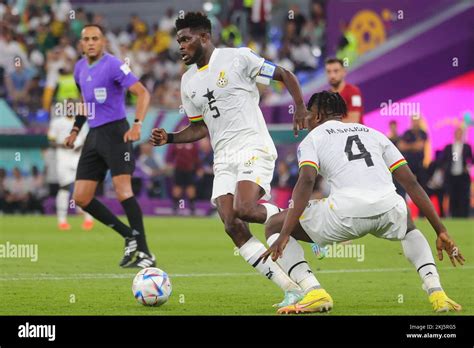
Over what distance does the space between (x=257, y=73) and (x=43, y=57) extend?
19.7m

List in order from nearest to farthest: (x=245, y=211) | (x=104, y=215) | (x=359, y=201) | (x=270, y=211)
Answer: (x=359, y=201) → (x=245, y=211) → (x=270, y=211) → (x=104, y=215)

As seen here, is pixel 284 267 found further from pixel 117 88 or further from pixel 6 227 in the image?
pixel 6 227

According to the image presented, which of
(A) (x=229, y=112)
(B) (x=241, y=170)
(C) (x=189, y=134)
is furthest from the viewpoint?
(C) (x=189, y=134)

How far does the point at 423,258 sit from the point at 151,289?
7.29 ft

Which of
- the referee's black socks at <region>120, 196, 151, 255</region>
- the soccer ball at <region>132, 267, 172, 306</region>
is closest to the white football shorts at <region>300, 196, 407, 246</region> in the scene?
the soccer ball at <region>132, 267, 172, 306</region>

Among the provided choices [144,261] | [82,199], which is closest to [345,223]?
[144,261]

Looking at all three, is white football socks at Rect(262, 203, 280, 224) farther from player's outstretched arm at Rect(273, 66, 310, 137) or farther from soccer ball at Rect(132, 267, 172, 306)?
soccer ball at Rect(132, 267, 172, 306)

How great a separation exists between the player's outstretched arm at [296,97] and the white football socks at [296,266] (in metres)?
0.88

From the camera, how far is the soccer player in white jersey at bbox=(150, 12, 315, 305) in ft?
Answer: 29.6

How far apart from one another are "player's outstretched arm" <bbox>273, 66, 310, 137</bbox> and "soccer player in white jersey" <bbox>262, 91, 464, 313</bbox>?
32cm

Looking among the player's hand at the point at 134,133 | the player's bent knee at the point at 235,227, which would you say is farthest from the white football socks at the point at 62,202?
the player's bent knee at the point at 235,227

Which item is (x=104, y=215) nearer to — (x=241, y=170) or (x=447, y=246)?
(x=241, y=170)

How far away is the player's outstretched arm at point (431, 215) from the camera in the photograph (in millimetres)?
7965

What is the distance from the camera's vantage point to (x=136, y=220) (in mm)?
12047
